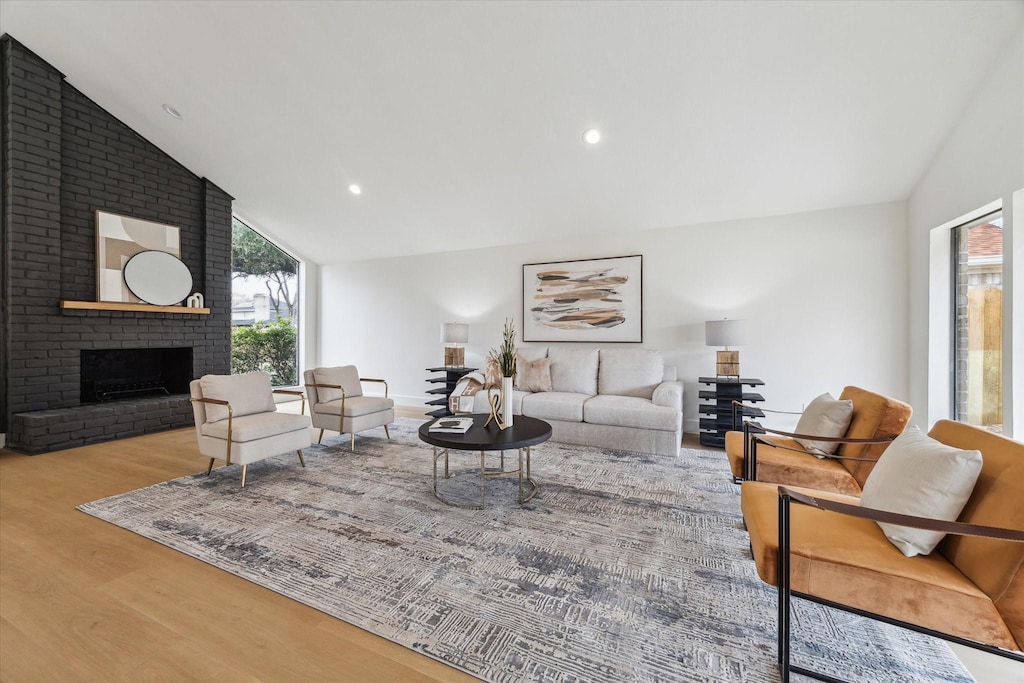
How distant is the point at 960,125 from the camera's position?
3.12 m

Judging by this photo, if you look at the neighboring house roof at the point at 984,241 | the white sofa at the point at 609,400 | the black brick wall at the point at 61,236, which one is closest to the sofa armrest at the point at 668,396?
the white sofa at the point at 609,400

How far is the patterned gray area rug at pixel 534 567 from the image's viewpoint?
1.53m

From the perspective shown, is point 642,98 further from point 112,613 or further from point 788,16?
point 112,613

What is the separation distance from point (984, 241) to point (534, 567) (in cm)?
403

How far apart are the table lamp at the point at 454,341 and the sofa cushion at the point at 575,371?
1360 mm

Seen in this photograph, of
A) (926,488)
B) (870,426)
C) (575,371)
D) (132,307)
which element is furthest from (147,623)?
(132,307)

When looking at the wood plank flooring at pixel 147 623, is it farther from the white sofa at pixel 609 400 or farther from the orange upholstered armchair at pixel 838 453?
the white sofa at pixel 609 400

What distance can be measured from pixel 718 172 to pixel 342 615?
4495 mm

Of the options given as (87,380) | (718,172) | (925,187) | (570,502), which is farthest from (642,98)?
(87,380)

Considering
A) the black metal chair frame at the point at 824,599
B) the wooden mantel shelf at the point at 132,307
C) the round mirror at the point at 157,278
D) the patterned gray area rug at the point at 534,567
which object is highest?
the round mirror at the point at 157,278

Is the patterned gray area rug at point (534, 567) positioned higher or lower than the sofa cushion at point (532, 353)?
lower

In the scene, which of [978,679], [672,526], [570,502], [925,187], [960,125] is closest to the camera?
[978,679]

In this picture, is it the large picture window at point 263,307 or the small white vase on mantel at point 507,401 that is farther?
the large picture window at point 263,307

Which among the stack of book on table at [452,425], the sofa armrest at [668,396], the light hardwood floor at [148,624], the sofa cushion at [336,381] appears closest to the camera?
the light hardwood floor at [148,624]
